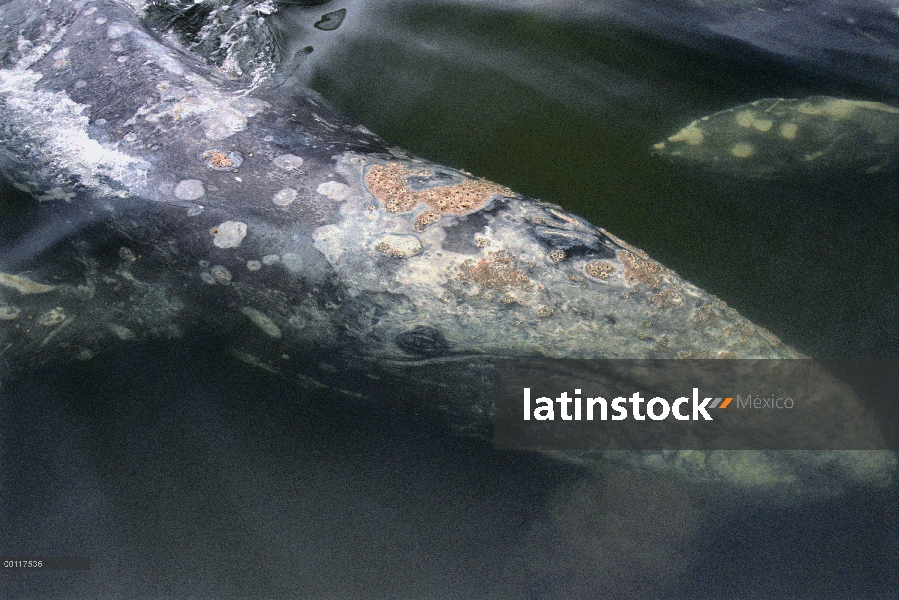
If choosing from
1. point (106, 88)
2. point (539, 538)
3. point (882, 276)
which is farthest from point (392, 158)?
point (882, 276)

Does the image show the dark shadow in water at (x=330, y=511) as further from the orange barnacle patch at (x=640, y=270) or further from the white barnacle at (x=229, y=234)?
the orange barnacle patch at (x=640, y=270)

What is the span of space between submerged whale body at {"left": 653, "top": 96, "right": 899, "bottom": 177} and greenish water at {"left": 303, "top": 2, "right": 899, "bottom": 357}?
0.09m

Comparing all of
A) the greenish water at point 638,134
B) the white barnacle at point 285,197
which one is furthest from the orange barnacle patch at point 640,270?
the white barnacle at point 285,197

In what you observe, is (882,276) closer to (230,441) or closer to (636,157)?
(636,157)

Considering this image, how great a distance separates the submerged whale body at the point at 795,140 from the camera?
420 cm

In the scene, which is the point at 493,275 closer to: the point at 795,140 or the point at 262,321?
the point at 262,321

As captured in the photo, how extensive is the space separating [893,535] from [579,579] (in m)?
1.41

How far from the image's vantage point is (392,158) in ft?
11.9

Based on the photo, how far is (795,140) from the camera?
4.26 metres

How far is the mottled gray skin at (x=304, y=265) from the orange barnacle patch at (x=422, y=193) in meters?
0.01

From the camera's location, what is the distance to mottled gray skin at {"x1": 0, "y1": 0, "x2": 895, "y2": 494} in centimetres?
310

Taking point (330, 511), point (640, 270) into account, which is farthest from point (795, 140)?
point (330, 511)

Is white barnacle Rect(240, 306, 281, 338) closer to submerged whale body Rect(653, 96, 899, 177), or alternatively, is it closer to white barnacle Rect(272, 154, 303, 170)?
white barnacle Rect(272, 154, 303, 170)

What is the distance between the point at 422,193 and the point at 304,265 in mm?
634
